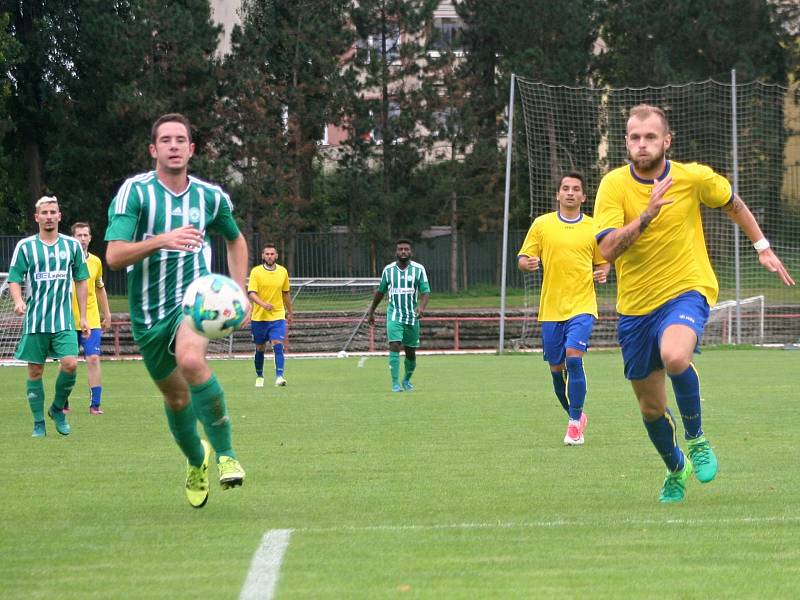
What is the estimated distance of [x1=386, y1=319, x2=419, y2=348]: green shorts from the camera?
1861cm

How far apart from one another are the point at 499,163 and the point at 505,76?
319 centimetres

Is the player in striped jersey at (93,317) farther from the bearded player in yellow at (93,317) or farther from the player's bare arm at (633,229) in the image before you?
the player's bare arm at (633,229)

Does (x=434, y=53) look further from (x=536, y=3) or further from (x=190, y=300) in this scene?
(x=190, y=300)

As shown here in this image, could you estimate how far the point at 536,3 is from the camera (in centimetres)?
4688

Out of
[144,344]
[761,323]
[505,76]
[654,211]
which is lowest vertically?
[761,323]

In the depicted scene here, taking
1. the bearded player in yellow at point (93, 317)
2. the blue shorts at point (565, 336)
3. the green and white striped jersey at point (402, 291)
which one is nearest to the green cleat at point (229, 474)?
the blue shorts at point (565, 336)

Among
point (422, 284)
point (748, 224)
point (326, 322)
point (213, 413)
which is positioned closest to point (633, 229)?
point (748, 224)

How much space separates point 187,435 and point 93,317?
8696 mm

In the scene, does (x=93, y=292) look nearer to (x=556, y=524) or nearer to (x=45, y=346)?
(x=45, y=346)

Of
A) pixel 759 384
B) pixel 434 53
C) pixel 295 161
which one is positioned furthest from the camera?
pixel 434 53

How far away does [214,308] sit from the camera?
6.50 meters

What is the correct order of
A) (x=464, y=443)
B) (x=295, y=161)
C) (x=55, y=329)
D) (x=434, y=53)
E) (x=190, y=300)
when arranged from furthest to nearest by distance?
(x=434, y=53) < (x=295, y=161) < (x=55, y=329) < (x=464, y=443) < (x=190, y=300)

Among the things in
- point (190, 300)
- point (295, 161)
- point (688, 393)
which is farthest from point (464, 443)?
point (295, 161)

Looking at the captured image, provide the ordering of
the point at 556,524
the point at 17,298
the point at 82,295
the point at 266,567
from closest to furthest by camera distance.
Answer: the point at 266,567 → the point at 556,524 → the point at 17,298 → the point at 82,295
